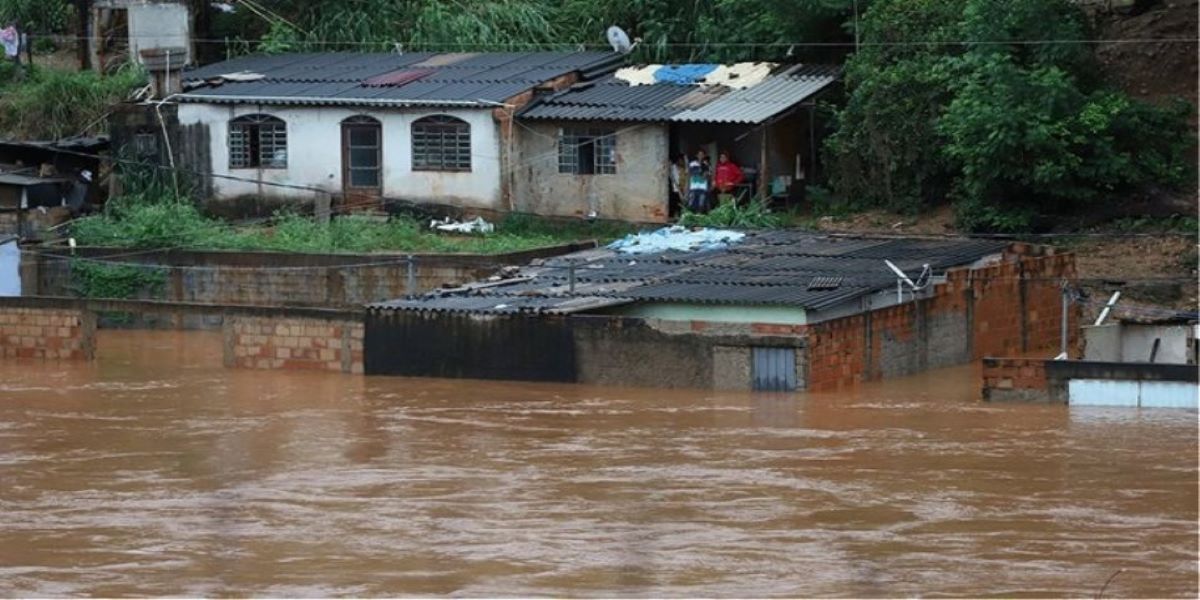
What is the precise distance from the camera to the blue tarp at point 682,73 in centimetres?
3672

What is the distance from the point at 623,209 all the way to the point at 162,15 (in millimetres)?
10405

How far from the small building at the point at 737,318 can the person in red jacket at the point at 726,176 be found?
16.0 ft

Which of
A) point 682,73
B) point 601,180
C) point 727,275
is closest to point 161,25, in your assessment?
point 601,180

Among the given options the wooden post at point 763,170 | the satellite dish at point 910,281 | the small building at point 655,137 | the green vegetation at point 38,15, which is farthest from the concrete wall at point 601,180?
the green vegetation at point 38,15

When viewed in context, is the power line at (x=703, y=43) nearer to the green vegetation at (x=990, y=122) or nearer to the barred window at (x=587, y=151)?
the green vegetation at (x=990, y=122)

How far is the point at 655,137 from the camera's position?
35531mm

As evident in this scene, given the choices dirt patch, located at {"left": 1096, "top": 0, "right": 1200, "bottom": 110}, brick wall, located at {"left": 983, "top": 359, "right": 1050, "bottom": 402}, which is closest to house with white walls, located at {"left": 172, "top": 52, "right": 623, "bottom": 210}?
dirt patch, located at {"left": 1096, "top": 0, "right": 1200, "bottom": 110}

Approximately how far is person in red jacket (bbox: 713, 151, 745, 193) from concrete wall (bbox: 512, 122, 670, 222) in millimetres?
813

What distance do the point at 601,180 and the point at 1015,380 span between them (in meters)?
12.1

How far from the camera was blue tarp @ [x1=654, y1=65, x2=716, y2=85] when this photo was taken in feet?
120

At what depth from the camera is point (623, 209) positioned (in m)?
35.9

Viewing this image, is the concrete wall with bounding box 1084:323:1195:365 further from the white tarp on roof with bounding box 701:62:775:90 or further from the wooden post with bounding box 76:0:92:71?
the wooden post with bounding box 76:0:92:71

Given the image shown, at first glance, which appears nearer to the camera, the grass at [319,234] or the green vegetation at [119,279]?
the green vegetation at [119,279]

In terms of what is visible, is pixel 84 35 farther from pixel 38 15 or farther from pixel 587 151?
pixel 587 151
